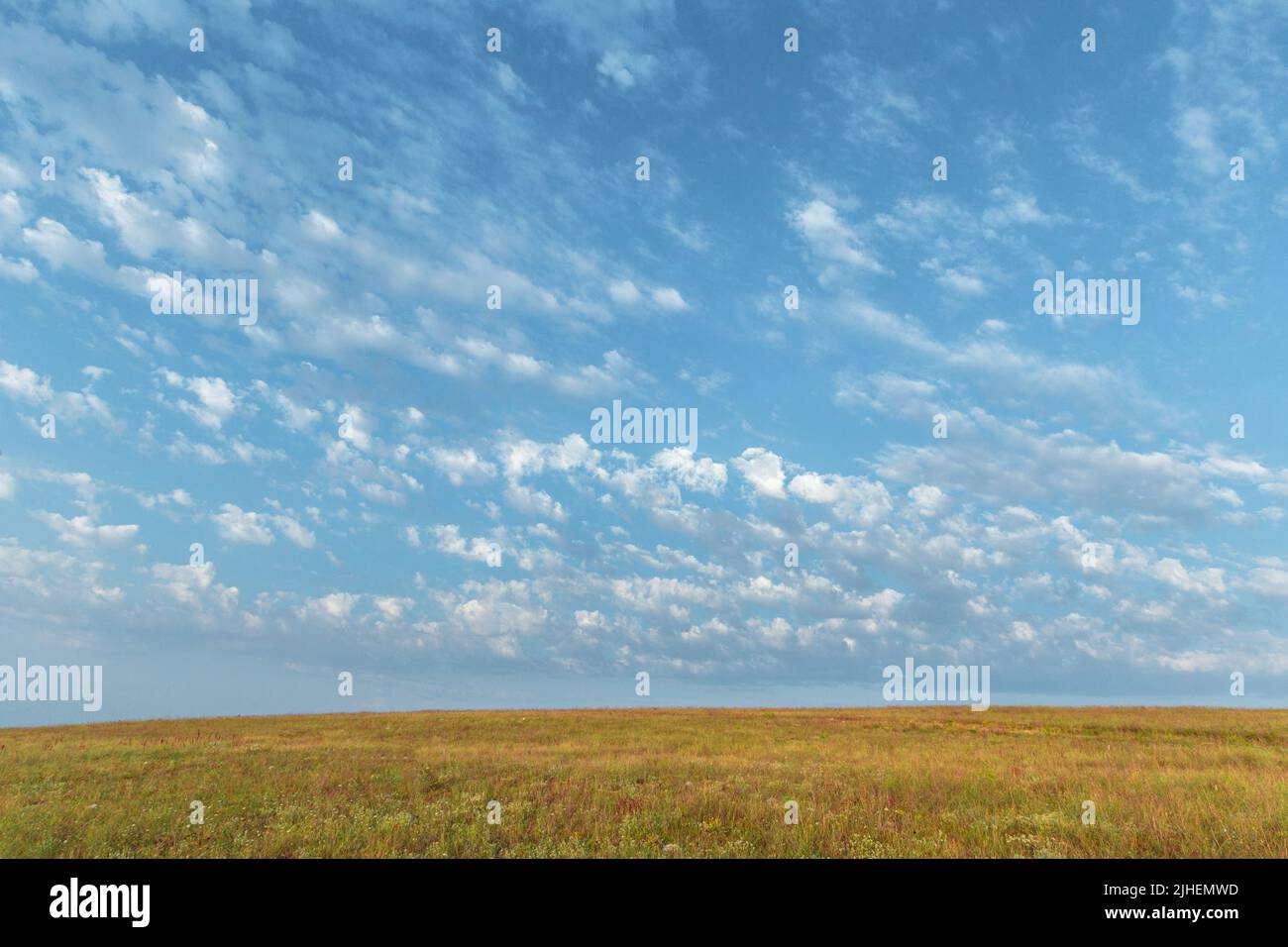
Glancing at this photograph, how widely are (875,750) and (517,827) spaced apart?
694 inches

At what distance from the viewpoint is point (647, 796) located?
56.9 feet

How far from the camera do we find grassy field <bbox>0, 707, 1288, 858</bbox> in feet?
43.8

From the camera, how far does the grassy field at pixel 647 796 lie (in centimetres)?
1335

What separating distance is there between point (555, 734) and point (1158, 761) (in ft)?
77.9

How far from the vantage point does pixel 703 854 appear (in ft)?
41.7

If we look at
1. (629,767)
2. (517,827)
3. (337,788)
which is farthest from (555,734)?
A: (517,827)

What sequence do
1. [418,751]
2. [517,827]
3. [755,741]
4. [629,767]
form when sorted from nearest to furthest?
[517,827], [629,767], [418,751], [755,741]

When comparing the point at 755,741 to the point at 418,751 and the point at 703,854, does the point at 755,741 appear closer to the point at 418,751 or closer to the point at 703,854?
the point at 418,751
